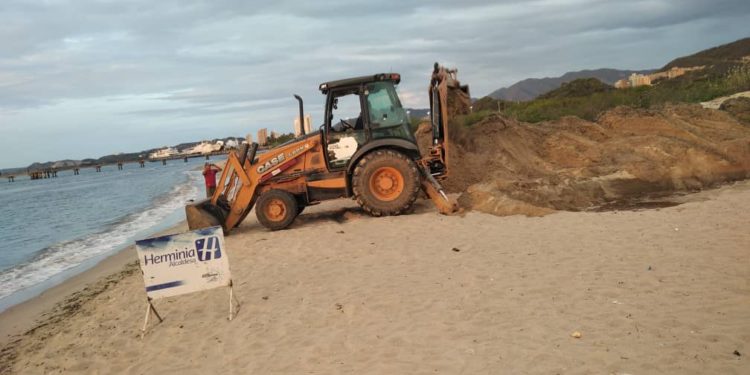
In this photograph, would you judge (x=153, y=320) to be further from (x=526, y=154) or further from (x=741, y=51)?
(x=741, y=51)

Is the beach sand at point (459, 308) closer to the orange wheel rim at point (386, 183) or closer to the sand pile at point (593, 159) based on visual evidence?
the orange wheel rim at point (386, 183)

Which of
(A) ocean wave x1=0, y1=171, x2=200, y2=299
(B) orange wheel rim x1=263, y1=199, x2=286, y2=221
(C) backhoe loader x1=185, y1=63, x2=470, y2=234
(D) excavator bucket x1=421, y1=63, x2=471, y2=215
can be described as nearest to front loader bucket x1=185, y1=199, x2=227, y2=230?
(C) backhoe loader x1=185, y1=63, x2=470, y2=234

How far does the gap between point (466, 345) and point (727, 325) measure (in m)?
2.23

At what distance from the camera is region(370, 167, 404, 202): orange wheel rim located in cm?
1162

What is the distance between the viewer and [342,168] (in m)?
11.9

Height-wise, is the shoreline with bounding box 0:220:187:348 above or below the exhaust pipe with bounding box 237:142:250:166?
below

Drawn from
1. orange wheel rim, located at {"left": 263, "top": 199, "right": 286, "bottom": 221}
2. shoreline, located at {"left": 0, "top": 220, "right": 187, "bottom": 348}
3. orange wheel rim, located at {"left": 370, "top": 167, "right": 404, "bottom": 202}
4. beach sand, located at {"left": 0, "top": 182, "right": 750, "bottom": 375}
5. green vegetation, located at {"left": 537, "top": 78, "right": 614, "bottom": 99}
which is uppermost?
green vegetation, located at {"left": 537, "top": 78, "right": 614, "bottom": 99}

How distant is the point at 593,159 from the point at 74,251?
1431 cm

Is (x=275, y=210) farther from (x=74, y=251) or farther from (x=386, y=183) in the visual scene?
(x=74, y=251)

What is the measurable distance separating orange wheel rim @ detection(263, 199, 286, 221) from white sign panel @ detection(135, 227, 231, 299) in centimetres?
508

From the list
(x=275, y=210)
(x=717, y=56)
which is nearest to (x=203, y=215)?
(x=275, y=210)

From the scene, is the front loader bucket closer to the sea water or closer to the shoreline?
the shoreline

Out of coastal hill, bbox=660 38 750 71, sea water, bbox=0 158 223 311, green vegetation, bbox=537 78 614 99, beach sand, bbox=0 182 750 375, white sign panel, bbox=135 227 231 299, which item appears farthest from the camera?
coastal hill, bbox=660 38 750 71

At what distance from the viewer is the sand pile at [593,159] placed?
12.3 meters
